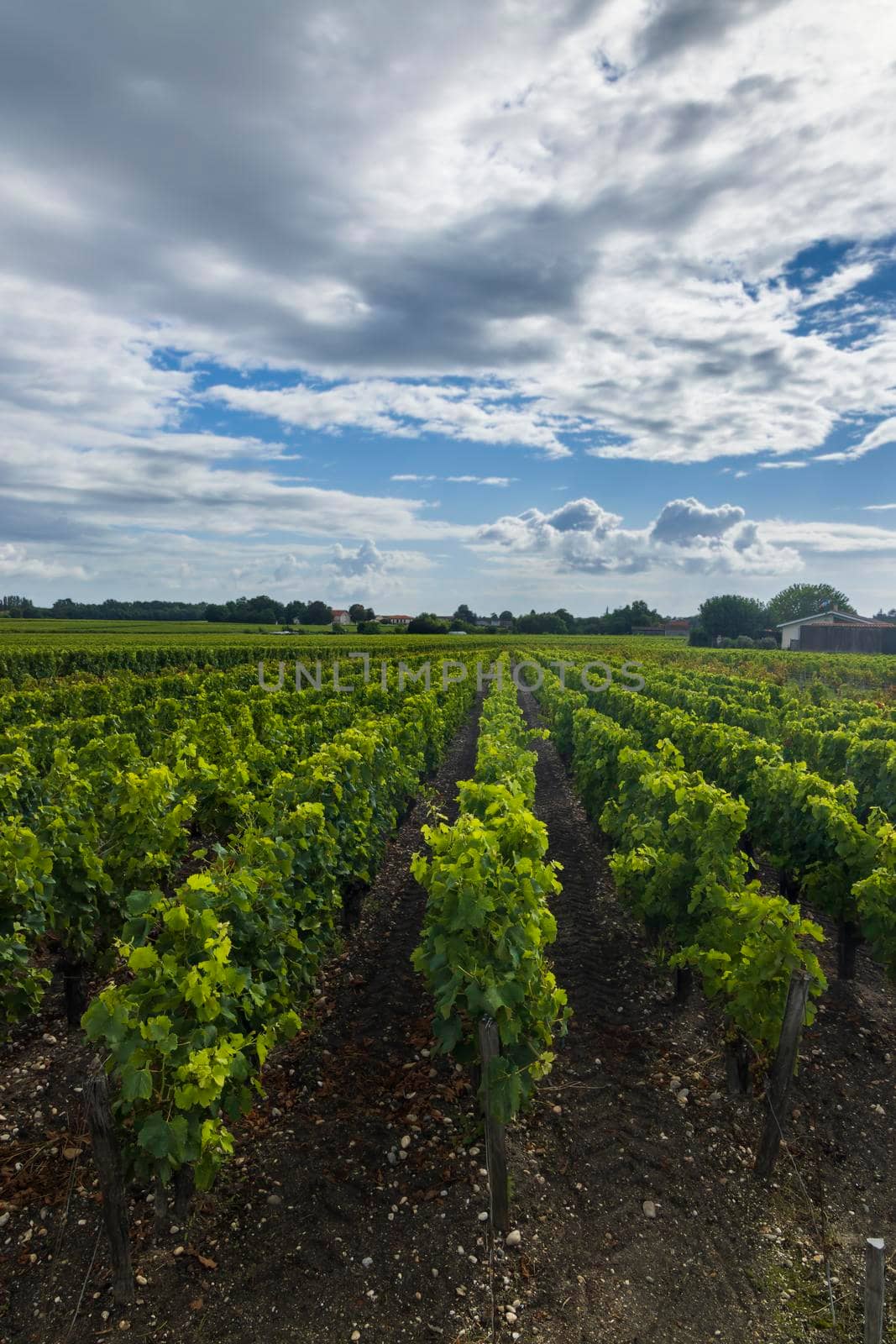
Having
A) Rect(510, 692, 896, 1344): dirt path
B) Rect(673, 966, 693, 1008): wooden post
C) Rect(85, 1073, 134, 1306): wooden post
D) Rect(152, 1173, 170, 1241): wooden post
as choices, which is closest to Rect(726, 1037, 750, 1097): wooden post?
Rect(510, 692, 896, 1344): dirt path

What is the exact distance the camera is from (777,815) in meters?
8.98

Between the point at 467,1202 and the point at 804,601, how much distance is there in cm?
11677

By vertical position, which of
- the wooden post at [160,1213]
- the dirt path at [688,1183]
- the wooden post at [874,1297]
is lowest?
the dirt path at [688,1183]

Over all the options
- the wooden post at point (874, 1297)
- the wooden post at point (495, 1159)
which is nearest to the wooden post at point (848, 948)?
the wooden post at point (874, 1297)

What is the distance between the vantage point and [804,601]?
4215 inches

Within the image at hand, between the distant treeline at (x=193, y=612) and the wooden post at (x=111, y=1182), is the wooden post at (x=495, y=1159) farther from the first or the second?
the distant treeline at (x=193, y=612)

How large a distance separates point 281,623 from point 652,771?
99865mm

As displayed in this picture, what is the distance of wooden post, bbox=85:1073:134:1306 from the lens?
12.0 feet

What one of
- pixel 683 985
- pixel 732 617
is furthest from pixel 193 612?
pixel 683 985

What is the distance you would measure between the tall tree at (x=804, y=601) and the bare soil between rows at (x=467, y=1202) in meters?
107

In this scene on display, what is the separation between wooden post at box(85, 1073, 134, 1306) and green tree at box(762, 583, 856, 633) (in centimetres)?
11042

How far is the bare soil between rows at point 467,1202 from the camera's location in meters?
3.84

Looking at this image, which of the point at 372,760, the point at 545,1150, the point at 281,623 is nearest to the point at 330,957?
the point at 372,760

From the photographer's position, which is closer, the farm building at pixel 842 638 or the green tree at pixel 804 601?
the farm building at pixel 842 638
